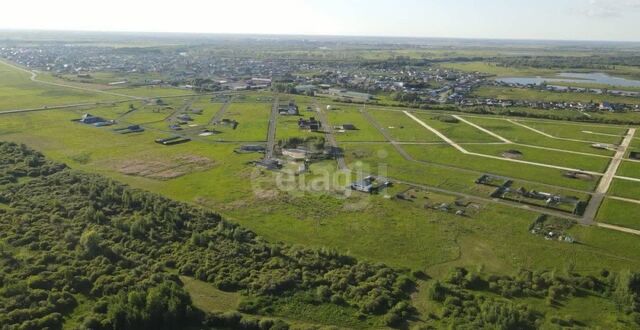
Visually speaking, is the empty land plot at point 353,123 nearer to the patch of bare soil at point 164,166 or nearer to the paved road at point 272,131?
the paved road at point 272,131

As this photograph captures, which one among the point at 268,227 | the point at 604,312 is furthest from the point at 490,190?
the point at 268,227

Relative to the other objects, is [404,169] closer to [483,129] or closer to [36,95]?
[483,129]

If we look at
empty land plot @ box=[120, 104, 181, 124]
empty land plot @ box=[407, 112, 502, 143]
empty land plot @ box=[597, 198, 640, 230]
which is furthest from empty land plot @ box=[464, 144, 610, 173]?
empty land plot @ box=[120, 104, 181, 124]

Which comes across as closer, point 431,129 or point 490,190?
point 490,190

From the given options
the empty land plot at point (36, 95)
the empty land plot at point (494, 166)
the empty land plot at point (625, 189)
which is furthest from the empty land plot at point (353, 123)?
the empty land plot at point (36, 95)

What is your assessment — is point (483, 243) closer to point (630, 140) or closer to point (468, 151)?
point (468, 151)

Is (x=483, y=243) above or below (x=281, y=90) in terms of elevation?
below

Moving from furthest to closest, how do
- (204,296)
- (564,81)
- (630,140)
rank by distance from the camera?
1. (564,81)
2. (630,140)
3. (204,296)
